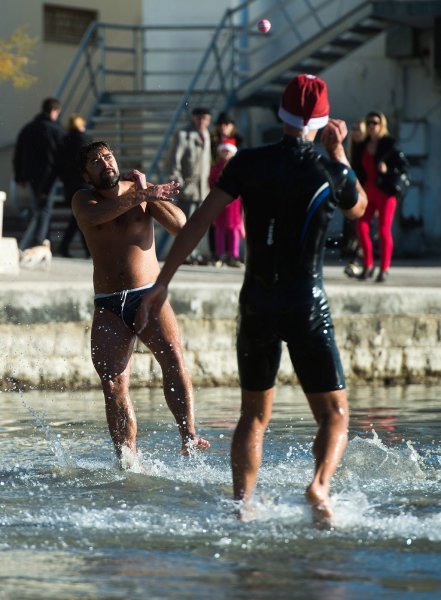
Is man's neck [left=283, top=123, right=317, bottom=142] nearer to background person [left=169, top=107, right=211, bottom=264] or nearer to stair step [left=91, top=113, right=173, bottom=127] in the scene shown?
background person [left=169, top=107, right=211, bottom=264]

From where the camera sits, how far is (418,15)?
20438 millimetres

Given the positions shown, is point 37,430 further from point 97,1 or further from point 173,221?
point 97,1

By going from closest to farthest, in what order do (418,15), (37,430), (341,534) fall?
(341,534), (37,430), (418,15)

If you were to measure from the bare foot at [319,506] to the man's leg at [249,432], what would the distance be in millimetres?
297

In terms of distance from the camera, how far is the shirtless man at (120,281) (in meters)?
7.86

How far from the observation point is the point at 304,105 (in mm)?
6242

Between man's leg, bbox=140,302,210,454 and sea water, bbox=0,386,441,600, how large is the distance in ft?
0.58

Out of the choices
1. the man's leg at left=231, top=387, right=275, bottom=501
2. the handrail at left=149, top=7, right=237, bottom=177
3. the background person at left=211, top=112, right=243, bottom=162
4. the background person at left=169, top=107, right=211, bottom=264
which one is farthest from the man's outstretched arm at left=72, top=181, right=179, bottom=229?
the handrail at left=149, top=7, right=237, bottom=177

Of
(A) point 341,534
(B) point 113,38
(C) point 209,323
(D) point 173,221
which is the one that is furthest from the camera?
(B) point 113,38

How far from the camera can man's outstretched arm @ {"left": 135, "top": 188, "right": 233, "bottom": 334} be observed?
244 inches

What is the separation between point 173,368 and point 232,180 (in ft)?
6.70

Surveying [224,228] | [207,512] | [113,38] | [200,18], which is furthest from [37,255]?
[113,38]

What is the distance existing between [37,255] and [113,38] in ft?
42.5

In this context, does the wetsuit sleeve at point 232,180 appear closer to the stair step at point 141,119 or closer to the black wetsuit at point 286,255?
the black wetsuit at point 286,255
